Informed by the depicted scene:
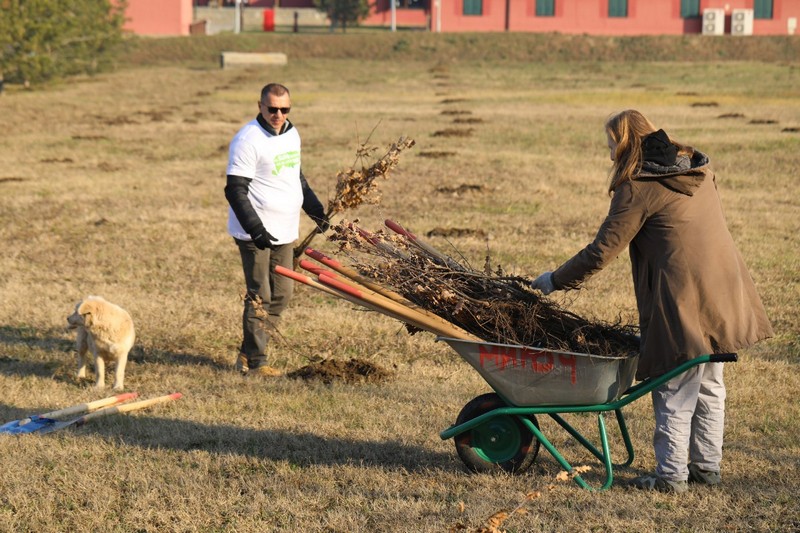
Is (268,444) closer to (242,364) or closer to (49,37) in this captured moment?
(242,364)

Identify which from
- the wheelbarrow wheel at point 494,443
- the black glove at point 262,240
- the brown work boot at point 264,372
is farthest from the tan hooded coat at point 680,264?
the brown work boot at point 264,372

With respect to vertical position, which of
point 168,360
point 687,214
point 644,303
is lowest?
point 168,360

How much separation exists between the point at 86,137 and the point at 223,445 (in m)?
19.2

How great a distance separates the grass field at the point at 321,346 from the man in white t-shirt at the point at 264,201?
50cm

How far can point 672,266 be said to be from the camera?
5352 mm

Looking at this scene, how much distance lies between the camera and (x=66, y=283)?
1130cm

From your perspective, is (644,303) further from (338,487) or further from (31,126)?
(31,126)

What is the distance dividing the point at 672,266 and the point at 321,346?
426 centimetres

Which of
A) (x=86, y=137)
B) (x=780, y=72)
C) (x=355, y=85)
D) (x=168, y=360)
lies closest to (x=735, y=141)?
(x=86, y=137)

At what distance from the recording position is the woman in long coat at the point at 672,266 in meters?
5.32

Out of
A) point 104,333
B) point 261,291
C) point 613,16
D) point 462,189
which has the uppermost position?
point 613,16

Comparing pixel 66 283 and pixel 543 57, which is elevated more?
pixel 543 57

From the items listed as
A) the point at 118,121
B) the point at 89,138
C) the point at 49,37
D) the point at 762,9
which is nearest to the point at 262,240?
the point at 89,138

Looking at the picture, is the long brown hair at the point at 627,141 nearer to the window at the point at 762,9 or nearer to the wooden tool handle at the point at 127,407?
the wooden tool handle at the point at 127,407
